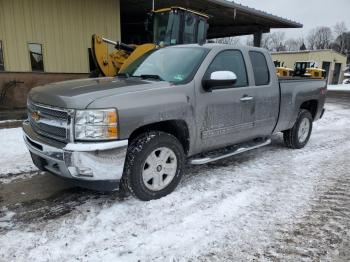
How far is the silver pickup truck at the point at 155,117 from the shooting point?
3605 millimetres

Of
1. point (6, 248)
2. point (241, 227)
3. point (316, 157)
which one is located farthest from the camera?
point (316, 157)

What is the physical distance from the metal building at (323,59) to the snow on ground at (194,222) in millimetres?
39218

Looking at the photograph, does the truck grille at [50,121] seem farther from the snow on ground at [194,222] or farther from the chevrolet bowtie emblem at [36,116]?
the snow on ground at [194,222]

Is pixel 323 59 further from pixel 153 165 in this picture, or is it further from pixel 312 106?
pixel 153 165

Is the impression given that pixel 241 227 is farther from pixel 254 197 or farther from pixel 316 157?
pixel 316 157

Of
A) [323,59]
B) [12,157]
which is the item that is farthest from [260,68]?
[323,59]

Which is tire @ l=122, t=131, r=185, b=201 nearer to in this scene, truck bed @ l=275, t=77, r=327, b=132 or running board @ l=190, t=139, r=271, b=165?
running board @ l=190, t=139, r=271, b=165

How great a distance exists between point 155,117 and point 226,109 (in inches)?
49.9

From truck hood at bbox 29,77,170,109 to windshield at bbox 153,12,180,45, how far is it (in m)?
8.99

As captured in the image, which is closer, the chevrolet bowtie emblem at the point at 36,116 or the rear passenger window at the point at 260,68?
the chevrolet bowtie emblem at the point at 36,116

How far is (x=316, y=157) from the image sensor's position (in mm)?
6238

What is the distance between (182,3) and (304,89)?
1127 centimetres

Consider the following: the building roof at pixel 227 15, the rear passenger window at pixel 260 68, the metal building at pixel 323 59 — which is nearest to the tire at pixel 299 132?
→ the rear passenger window at pixel 260 68

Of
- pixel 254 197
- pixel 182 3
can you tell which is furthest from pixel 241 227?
pixel 182 3
